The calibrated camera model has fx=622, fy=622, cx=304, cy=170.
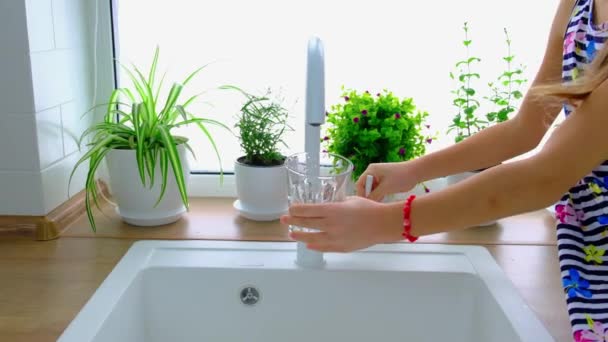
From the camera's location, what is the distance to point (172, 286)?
1.00 meters

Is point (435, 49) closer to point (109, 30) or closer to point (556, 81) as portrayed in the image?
point (556, 81)

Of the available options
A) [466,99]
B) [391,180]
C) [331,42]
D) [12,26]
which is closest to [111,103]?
[12,26]

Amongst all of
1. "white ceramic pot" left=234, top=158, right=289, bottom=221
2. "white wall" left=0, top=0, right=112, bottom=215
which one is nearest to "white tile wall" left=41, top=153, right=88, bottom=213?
"white wall" left=0, top=0, right=112, bottom=215

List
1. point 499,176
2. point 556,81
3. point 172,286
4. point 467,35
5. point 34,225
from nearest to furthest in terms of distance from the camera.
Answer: point 499,176 → point 556,81 → point 172,286 → point 34,225 → point 467,35

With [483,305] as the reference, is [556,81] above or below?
above

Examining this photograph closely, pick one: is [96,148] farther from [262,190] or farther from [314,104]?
[314,104]

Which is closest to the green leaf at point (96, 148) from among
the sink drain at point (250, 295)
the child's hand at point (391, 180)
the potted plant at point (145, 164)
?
the potted plant at point (145, 164)

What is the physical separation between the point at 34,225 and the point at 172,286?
0.98ft

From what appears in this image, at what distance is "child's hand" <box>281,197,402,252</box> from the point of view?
690mm

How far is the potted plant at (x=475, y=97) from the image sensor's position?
1222 mm

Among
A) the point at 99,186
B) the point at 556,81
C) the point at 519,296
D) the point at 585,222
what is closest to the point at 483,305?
the point at 519,296

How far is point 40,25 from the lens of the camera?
3.57 feet

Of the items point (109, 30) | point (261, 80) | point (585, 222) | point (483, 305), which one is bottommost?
point (483, 305)

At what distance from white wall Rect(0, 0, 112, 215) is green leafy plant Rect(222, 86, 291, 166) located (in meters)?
0.33
